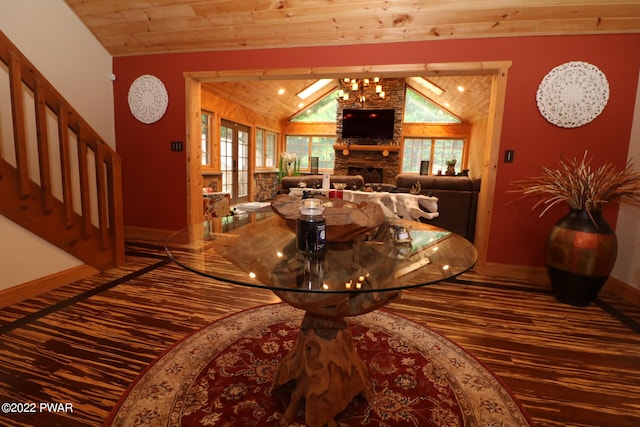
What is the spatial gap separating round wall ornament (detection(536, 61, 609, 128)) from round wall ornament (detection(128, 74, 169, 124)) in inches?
141

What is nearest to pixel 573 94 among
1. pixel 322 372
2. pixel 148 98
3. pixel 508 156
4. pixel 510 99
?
pixel 510 99

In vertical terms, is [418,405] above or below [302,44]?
below

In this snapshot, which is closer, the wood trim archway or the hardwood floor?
the hardwood floor

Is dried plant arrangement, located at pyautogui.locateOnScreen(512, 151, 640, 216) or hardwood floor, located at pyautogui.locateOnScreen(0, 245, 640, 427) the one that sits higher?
dried plant arrangement, located at pyautogui.locateOnScreen(512, 151, 640, 216)

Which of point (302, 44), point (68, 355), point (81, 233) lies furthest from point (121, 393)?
point (302, 44)

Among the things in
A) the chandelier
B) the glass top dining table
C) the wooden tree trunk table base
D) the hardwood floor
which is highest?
the chandelier

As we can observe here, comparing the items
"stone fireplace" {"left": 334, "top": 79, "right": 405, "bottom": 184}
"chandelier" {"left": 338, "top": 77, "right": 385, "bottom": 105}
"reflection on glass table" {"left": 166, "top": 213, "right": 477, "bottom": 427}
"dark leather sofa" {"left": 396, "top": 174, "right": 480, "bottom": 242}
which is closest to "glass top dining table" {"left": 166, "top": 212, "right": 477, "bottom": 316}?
"reflection on glass table" {"left": 166, "top": 213, "right": 477, "bottom": 427}

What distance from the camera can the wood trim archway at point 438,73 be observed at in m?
2.73

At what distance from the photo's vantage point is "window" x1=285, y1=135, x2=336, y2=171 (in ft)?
32.1

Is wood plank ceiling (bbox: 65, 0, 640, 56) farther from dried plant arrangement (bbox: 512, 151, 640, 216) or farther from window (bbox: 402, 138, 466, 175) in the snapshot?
window (bbox: 402, 138, 466, 175)

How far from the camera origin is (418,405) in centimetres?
129

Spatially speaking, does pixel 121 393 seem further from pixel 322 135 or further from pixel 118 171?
pixel 322 135

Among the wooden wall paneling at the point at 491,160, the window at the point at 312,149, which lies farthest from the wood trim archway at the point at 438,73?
the window at the point at 312,149

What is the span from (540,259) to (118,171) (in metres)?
3.75
